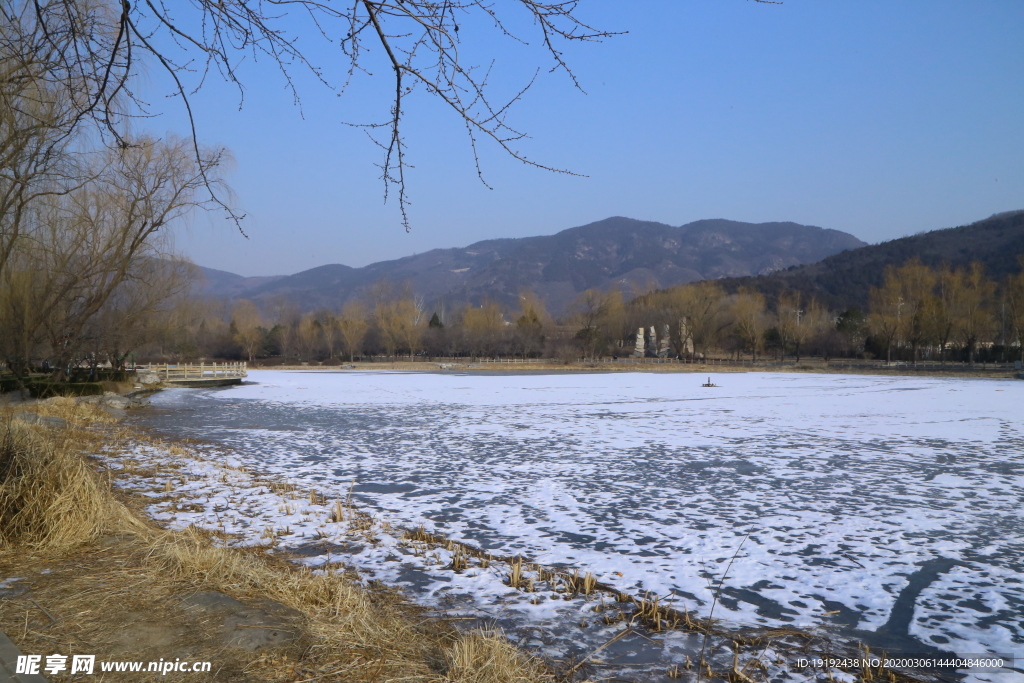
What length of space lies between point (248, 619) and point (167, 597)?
2.01ft

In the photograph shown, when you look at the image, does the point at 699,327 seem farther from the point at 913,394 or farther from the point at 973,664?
the point at 973,664

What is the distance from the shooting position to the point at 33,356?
22.8 metres

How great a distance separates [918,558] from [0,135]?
12.8 metres

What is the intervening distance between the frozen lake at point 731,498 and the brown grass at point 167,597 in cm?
101

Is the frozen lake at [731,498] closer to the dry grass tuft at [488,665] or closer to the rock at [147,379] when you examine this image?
the dry grass tuft at [488,665]

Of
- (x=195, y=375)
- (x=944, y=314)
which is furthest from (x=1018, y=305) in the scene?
(x=195, y=375)

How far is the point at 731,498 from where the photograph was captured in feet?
27.5

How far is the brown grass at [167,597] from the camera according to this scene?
10.2ft

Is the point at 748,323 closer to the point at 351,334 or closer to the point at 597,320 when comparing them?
the point at 597,320

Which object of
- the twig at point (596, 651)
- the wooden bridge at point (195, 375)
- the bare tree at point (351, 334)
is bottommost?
the twig at point (596, 651)

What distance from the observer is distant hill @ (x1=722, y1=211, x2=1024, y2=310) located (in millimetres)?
108250

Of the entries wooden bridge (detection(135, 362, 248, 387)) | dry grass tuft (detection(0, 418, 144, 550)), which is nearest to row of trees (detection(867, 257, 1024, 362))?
wooden bridge (detection(135, 362, 248, 387))

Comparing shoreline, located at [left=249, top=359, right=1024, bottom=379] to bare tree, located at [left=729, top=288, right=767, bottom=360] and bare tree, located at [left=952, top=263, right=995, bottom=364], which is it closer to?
bare tree, located at [left=729, top=288, right=767, bottom=360]

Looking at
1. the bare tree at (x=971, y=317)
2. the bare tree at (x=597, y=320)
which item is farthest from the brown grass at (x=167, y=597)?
the bare tree at (x=597, y=320)
